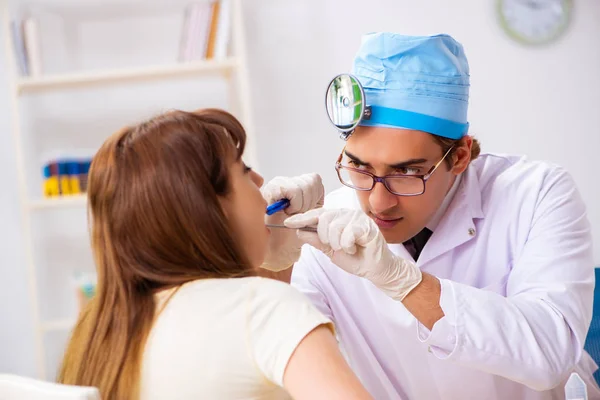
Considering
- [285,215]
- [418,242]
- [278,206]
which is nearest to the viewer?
[278,206]

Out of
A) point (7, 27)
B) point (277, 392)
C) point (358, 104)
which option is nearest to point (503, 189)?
point (358, 104)

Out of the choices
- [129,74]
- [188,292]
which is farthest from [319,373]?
[129,74]

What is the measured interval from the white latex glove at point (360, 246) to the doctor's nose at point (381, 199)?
0.22 metres

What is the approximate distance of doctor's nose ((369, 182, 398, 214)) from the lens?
1.62 metres

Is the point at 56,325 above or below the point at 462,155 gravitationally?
below

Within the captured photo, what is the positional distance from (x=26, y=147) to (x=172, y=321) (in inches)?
101

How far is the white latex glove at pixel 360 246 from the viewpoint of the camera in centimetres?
137

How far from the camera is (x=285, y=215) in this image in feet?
5.43

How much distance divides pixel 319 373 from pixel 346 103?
31.6 inches

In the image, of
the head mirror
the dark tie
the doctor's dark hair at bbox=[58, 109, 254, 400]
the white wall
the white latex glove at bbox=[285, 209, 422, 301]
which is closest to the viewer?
the doctor's dark hair at bbox=[58, 109, 254, 400]

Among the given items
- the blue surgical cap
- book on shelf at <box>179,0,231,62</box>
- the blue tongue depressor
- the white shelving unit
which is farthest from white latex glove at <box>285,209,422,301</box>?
book on shelf at <box>179,0,231,62</box>

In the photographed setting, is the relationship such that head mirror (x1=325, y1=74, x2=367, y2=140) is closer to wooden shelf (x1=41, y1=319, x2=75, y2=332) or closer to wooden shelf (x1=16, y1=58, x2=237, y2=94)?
wooden shelf (x1=16, y1=58, x2=237, y2=94)

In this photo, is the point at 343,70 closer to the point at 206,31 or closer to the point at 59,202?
the point at 206,31

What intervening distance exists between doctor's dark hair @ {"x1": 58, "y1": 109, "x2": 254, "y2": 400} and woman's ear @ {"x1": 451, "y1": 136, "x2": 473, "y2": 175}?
72 cm
